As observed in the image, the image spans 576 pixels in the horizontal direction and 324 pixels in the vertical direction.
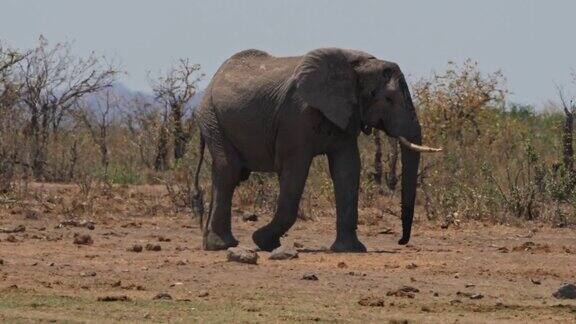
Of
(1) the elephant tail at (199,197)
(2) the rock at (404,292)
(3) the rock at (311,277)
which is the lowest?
(2) the rock at (404,292)

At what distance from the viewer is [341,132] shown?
1416 cm

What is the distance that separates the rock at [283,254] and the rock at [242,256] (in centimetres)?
45

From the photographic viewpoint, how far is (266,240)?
14.2 metres

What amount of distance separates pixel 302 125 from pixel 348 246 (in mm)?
1260

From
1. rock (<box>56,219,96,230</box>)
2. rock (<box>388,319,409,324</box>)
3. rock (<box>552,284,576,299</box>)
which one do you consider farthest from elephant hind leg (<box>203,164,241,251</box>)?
rock (<box>388,319,409,324</box>)

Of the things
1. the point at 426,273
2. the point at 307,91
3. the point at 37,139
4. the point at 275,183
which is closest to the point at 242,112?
the point at 307,91

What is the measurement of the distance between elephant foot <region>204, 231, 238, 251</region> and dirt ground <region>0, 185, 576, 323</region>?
0.13 m

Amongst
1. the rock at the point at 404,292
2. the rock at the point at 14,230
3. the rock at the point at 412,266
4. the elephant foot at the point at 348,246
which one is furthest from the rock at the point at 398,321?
the rock at the point at 14,230

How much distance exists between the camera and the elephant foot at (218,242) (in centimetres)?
1459

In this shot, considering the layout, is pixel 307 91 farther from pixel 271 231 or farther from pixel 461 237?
pixel 461 237

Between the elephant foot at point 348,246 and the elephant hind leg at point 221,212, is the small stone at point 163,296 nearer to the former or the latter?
the elephant foot at point 348,246

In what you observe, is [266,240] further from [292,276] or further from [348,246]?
[292,276]

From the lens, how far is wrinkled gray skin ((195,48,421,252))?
14.0m

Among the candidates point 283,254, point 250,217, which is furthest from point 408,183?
point 250,217
